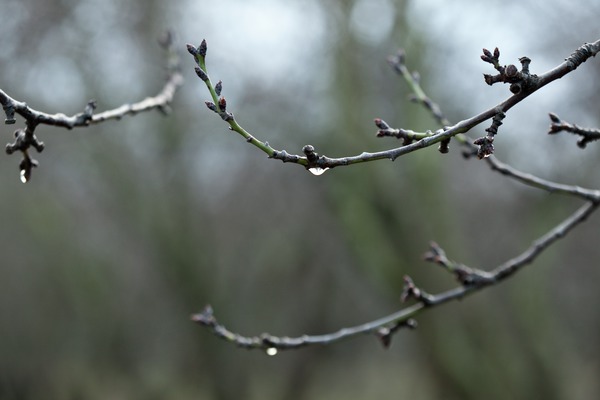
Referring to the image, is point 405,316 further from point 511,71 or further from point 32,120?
point 32,120

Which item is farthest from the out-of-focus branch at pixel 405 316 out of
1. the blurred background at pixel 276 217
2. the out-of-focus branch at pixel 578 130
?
the blurred background at pixel 276 217

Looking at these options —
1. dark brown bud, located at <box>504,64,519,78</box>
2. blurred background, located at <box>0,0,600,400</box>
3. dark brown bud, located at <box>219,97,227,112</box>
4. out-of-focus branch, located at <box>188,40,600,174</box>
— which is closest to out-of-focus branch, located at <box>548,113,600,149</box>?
out-of-focus branch, located at <box>188,40,600,174</box>

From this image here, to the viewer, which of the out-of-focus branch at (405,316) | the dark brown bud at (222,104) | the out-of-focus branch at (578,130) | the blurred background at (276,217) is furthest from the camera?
the blurred background at (276,217)

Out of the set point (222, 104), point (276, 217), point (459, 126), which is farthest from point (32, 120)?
point (276, 217)

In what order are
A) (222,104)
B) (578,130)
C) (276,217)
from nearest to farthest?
(222,104) < (578,130) < (276,217)

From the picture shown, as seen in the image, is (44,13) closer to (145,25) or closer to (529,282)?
(145,25)

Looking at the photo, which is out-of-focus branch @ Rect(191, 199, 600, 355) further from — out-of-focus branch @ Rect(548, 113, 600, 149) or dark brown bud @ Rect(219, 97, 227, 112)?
dark brown bud @ Rect(219, 97, 227, 112)

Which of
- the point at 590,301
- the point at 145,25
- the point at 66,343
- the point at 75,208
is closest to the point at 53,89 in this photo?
the point at 145,25

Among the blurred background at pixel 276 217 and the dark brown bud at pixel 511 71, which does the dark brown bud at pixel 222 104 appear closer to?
the dark brown bud at pixel 511 71

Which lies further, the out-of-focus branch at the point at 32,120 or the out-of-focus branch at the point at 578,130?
the out-of-focus branch at the point at 578,130
